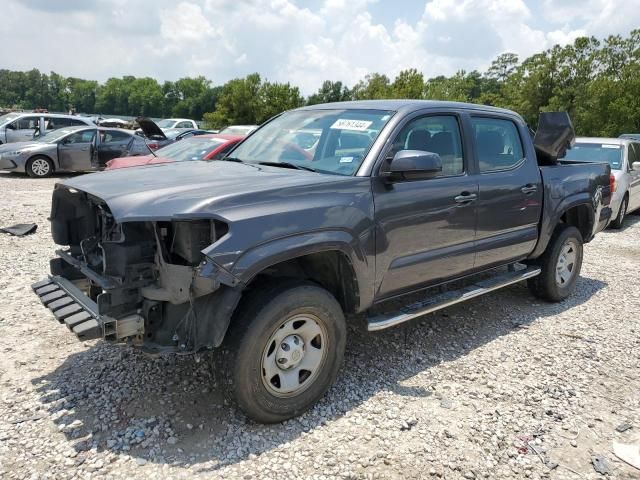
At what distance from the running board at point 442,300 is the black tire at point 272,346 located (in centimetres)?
38

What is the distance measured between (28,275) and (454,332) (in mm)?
4570

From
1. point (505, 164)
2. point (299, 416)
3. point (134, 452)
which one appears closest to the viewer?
point (134, 452)

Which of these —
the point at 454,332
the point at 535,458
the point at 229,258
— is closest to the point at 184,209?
the point at 229,258

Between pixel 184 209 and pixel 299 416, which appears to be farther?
pixel 299 416

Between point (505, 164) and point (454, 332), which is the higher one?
point (505, 164)

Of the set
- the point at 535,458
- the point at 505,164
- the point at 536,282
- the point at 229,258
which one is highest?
the point at 505,164

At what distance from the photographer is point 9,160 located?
13.2 metres

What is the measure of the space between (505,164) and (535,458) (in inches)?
102

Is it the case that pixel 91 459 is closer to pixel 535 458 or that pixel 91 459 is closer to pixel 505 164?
pixel 535 458

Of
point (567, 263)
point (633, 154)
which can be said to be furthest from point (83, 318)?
point (633, 154)

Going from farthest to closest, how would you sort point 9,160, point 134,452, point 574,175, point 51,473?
point 9,160, point 574,175, point 134,452, point 51,473

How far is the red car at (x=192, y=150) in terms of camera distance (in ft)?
28.6

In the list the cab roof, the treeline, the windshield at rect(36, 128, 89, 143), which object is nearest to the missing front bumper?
the cab roof

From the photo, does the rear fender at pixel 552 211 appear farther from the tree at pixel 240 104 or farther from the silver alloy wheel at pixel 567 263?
the tree at pixel 240 104
